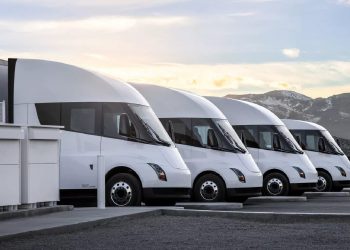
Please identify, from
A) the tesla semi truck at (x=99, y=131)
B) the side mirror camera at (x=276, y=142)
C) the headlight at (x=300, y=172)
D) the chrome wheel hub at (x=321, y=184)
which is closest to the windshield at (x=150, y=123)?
the tesla semi truck at (x=99, y=131)

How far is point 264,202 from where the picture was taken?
2581cm

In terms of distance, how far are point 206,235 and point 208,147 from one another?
9974mm

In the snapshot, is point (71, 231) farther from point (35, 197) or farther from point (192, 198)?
point (192, 198)

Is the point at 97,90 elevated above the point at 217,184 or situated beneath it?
elevated above

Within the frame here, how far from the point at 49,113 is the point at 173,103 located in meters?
4.08

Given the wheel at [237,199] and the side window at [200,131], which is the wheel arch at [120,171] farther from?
the wheel at [237,199]

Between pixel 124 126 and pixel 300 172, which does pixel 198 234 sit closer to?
pixel 124 126

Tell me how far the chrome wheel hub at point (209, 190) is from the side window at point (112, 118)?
128 inches

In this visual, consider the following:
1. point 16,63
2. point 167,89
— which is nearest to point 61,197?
point 16,63

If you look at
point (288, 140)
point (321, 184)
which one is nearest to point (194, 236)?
point (288, 140)

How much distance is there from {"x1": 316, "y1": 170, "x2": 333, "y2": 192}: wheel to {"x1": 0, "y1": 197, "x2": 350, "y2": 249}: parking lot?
50.2ft

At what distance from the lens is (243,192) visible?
75.7 ft

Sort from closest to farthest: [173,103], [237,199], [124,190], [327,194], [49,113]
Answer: [124,190], [49,113], [173,103], [237,199], [327,194]

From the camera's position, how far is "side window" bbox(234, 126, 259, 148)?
2748 centimetres
